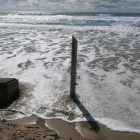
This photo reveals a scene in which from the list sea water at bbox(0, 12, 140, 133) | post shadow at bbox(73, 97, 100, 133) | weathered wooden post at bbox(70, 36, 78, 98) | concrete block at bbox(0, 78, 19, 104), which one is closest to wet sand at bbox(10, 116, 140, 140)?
post shadow at bbox(73, 97, 100, 133)

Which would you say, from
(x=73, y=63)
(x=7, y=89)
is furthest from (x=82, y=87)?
(x=7, y=89)

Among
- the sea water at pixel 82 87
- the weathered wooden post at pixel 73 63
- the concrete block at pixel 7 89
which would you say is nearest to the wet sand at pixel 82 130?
the sea water at pixel 82 87

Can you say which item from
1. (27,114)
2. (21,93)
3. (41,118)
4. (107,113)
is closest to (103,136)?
(107,113)

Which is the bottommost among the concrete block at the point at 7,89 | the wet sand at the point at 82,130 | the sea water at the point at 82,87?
the wet sand at the point at 82,130

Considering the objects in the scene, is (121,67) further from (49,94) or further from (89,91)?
(49,94)

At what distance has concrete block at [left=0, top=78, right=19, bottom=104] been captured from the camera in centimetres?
259

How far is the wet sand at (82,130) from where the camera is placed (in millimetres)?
2171

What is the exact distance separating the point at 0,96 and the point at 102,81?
2.58 m

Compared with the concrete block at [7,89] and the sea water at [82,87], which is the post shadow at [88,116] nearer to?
the sea water at [82,87]

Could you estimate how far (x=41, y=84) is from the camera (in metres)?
3.78

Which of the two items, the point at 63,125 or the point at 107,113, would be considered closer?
the point at 63,125

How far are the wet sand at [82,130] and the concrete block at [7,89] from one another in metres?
0.55

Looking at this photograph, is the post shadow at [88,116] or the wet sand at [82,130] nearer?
the wet sand at [82,130]

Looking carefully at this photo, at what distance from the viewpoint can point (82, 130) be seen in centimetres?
229
